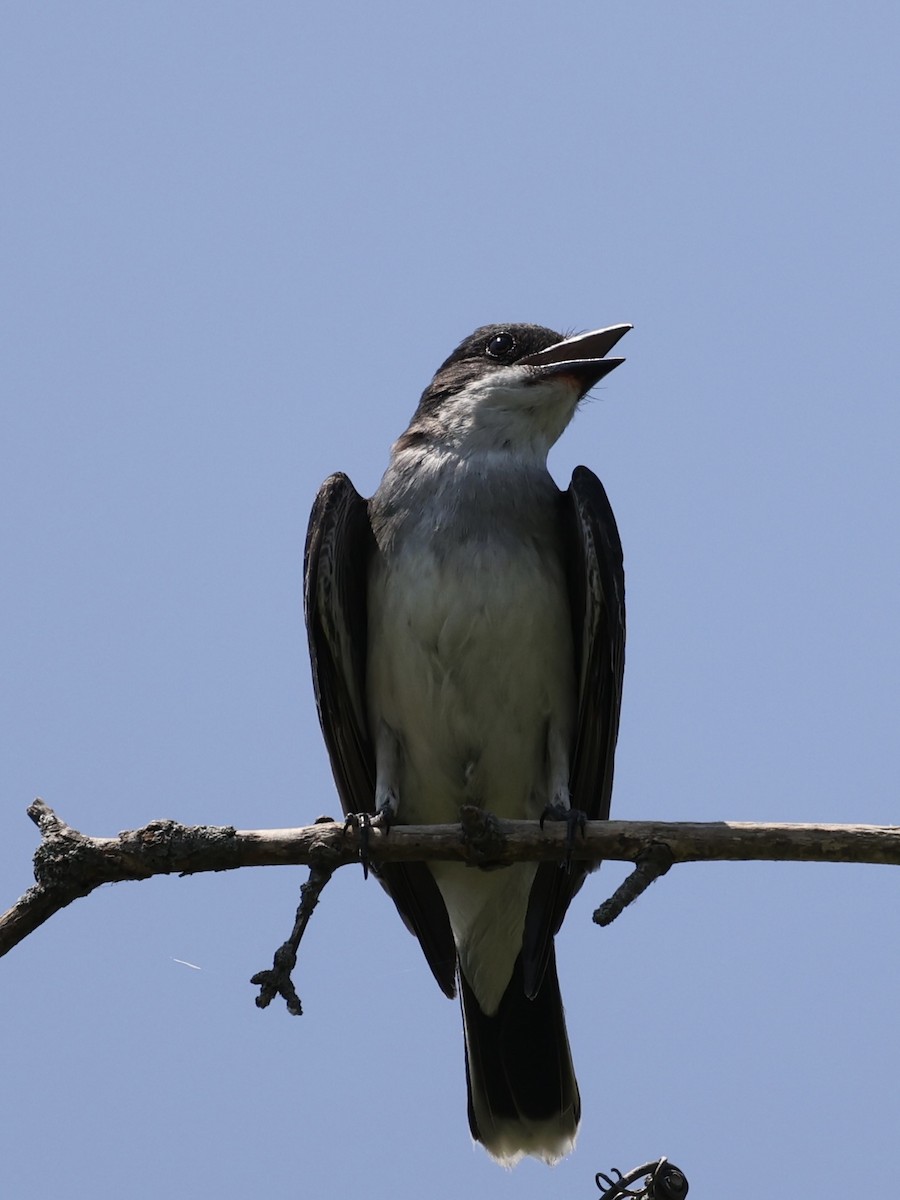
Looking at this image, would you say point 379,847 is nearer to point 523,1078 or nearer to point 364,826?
point 364,826

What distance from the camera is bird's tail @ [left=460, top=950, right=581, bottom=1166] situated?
7.93 m

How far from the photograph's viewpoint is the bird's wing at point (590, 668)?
24.6ft

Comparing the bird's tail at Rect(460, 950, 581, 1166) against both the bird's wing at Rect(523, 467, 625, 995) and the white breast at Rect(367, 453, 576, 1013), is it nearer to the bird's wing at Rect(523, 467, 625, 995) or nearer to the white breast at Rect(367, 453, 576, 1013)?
the bird's wing at Rect(523, 467, 625, 995)

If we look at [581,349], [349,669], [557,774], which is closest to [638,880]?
[557,774]

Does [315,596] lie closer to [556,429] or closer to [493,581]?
[493,581]

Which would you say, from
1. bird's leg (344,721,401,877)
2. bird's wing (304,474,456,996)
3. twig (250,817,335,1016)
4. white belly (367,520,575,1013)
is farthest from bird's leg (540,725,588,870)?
twig (250,817,335,1016)

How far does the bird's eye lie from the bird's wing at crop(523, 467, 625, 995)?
1.09m

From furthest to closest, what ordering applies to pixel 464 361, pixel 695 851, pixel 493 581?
1. pixel 464 361
2. pixel 493 581
3. pixel 695 851

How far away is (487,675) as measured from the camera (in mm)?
7395

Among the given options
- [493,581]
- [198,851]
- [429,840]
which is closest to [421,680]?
[493,581]

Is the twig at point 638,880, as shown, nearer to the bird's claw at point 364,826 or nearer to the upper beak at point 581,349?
the bird's claw at point 364,826

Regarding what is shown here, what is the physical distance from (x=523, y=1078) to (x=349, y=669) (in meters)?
2.30

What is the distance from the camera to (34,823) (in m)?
6.07

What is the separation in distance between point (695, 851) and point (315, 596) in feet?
8.61
